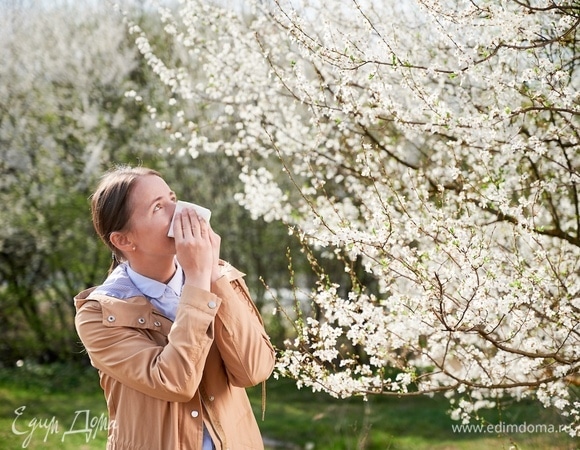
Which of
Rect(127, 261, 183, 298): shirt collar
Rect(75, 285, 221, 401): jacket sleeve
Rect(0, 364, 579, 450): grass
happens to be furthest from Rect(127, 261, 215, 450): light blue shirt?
Rect(0, 364, 579, 450): grass

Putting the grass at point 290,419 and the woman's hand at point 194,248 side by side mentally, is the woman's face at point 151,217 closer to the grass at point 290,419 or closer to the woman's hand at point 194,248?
the woman's hand at point 194,248

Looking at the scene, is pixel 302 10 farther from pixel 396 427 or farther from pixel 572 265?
pixel 396 427

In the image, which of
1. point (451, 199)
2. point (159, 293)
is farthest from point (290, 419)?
point (159, 293)

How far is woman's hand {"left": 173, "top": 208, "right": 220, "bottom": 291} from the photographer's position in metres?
1.99

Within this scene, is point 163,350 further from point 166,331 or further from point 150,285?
point 150,285

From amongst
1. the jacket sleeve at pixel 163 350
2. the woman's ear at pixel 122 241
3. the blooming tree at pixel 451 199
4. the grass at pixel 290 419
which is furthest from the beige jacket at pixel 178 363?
the grass at pixel 290 419

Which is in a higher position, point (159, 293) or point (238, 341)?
point (159, 293)

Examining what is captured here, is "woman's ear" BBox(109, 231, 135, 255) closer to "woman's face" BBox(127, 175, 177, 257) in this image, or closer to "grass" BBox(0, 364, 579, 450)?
"woman's face" BBox(127, 175, 177, 257)

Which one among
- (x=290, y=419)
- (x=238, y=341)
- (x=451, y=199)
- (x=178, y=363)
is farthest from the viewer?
(x=290, y=419)

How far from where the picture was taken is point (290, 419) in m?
8.15

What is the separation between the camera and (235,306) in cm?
206

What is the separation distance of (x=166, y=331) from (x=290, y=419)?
6316 mm

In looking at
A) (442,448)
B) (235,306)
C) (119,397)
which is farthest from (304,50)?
(442,448)

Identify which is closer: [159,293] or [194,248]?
[194,248]
